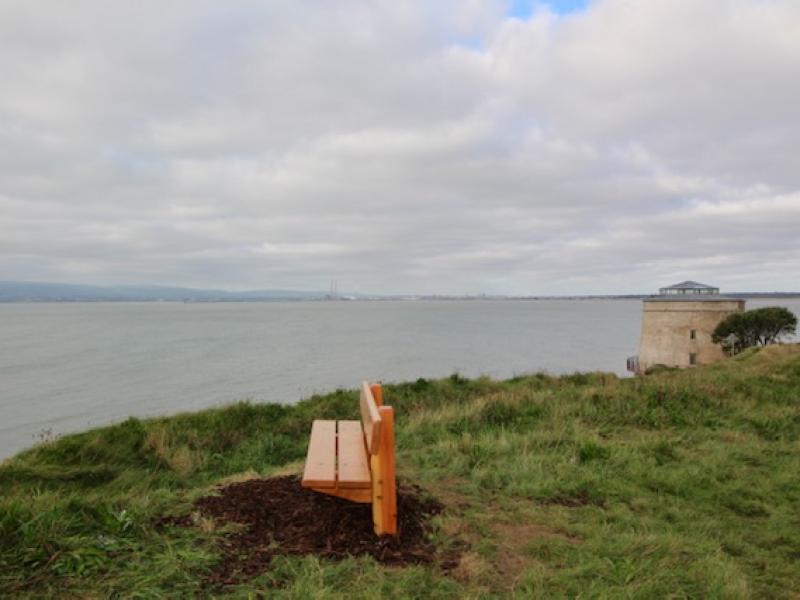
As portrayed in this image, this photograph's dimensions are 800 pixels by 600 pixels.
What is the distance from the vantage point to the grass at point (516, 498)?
3.31m

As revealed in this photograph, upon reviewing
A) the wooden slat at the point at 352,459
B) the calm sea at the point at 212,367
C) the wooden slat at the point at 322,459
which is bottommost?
the calm sea at the point at 212,367

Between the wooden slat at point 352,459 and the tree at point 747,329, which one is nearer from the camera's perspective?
the wooden slat at point 352,459

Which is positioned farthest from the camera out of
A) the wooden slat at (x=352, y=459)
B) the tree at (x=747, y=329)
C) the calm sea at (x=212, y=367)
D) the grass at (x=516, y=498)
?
the tree at (x=747, y=329)

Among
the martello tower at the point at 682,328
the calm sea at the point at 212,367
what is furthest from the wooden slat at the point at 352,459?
the martello tower at the point at 682,328

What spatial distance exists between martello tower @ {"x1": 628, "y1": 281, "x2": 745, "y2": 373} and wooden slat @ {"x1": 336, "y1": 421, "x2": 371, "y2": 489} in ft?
123

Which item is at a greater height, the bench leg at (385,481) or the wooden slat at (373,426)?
the wooden slat at (373,426)

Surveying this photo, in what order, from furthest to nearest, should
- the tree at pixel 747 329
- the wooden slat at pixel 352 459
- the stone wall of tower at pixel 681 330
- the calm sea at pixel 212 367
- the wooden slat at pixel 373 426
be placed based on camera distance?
the stone wall of tower at pixel 681 330 → the tree at pixel 747 329 → the calm sea at pixel 212 367 → the wooden slat at pixel 352 459 → the wooden slat at pixel 373 426

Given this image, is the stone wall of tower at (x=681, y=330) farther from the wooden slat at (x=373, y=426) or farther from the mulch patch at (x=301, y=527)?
the wooden slat at (x=373, y=426)

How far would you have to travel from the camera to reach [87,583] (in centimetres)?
317

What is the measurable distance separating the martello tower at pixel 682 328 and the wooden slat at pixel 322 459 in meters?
37.6

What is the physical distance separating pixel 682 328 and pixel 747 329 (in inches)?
148

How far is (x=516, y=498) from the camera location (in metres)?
4.89

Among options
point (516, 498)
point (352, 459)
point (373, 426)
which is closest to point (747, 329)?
point (516, 498)

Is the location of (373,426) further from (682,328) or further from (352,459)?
(682,328)
